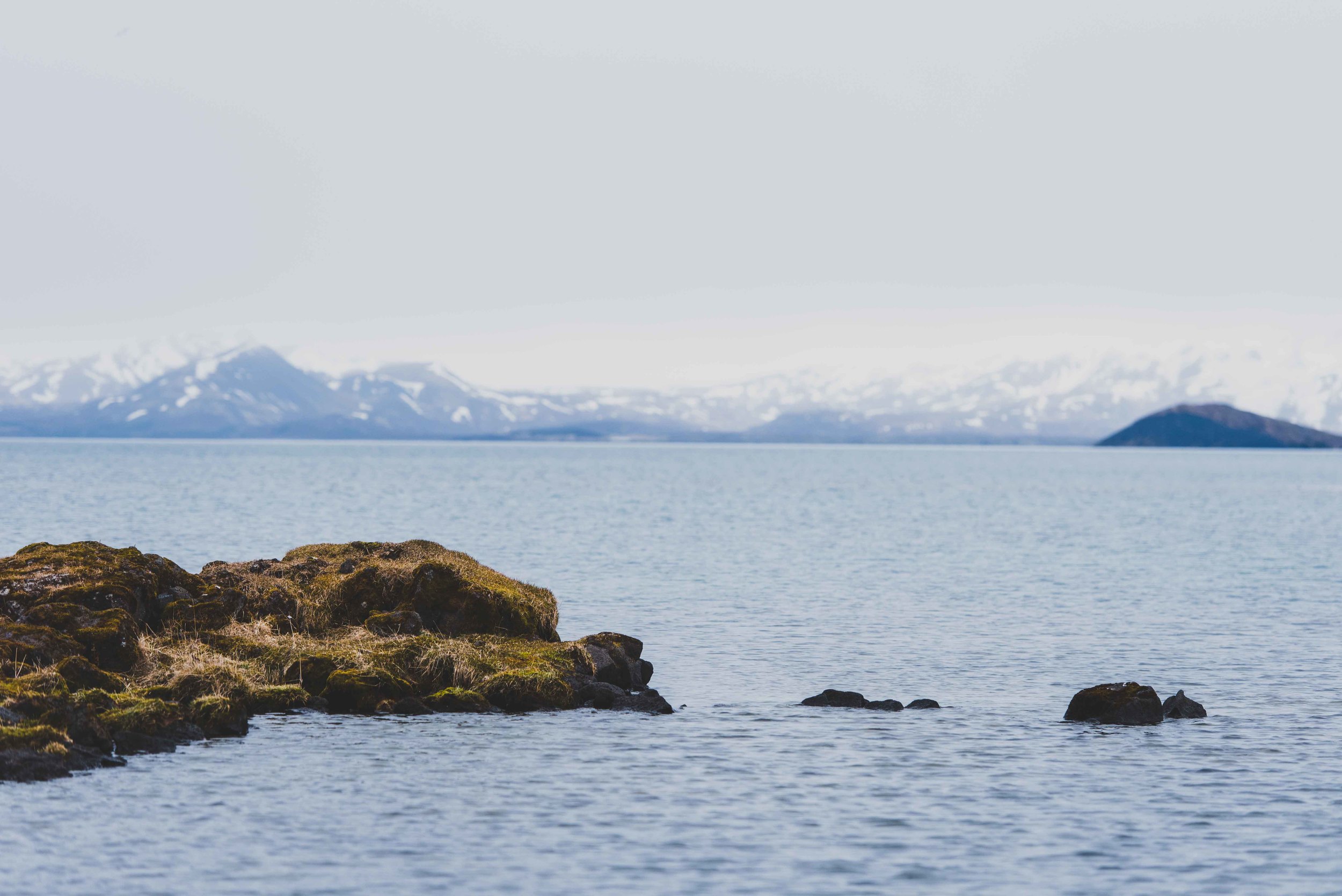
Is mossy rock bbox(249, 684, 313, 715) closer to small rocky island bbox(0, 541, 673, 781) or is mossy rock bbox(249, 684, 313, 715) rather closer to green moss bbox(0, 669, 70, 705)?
small rocky island bbox(0, 541, 673, 781)

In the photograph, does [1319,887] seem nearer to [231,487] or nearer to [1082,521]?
[1082,521]

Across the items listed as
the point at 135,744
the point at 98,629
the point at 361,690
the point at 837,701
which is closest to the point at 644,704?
the point at 837,701

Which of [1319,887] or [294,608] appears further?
[294,608]

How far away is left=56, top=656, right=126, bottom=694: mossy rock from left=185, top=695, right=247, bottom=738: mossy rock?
54.6 inches

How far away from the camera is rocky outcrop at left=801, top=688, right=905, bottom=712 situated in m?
27.1

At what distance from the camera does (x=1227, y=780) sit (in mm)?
21250

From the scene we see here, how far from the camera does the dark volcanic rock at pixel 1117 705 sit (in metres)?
25.5

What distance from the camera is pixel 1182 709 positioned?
26.2 meters

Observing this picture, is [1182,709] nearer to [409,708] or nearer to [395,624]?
[409,708]

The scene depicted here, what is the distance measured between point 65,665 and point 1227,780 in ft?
63.1

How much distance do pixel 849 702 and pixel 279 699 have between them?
1094 cm

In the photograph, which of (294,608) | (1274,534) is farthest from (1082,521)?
(294,608)

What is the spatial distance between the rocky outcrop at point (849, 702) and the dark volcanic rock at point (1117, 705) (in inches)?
129

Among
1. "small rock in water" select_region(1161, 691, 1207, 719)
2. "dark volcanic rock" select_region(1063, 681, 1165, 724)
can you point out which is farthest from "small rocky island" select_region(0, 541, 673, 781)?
"small rock in water" select_region(1161, 691, 1207, 719)
